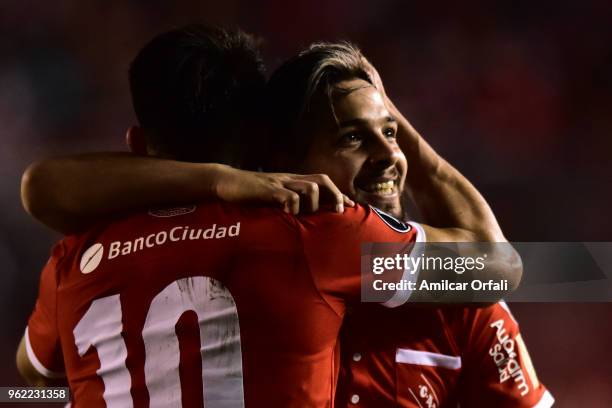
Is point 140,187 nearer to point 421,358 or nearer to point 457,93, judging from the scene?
point 421,358

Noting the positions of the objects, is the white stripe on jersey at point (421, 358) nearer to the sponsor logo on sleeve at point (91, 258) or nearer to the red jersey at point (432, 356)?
the red jersey at point (432, 356)

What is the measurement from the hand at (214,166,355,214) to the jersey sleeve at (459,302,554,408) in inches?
16.6

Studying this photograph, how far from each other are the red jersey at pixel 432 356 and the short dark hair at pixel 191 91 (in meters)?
0.45

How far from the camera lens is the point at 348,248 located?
49.4 inches

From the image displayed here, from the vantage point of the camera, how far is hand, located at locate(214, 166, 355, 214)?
1.25m

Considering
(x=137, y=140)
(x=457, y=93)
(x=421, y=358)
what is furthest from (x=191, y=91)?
(x=457, y=93)

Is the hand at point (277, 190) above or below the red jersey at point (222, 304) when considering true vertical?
above

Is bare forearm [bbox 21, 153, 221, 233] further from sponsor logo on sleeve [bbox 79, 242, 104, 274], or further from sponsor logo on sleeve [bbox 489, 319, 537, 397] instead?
sponsor logo on sleeve [bbox 489, 319, 537, 397]

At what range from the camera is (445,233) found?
55.9 inches

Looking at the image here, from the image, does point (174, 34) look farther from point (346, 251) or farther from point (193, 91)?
point (346, 251)

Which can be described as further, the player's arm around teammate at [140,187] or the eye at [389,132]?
the eye at [389,132]

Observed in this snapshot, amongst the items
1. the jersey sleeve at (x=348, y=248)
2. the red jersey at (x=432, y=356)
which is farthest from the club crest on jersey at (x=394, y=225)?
the red jersey at (x=432, y=356)

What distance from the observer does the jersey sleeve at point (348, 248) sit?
4.06 ft

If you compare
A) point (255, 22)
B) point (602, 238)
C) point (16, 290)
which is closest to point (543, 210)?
point (602, 238)
